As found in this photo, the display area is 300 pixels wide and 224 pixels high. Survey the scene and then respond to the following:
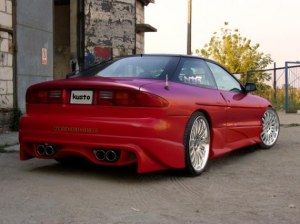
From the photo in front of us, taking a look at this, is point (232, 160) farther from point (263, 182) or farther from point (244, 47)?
point (244, 47)

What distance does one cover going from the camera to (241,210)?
3.99 m

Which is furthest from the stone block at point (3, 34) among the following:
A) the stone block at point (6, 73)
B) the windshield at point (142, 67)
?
the windshield at point (142, 67)

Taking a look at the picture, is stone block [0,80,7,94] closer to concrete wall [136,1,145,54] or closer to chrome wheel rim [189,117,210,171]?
chrome wheel rim [189,117,210,171]

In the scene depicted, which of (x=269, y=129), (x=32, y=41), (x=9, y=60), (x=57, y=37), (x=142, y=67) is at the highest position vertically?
(x=57, y=37)

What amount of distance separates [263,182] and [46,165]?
2472 millimetres

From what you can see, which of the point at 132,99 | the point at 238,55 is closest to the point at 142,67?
the point at 132,99

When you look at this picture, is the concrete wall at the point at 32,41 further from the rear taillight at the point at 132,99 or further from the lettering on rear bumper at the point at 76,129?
the rear taillight at the point at 132,99

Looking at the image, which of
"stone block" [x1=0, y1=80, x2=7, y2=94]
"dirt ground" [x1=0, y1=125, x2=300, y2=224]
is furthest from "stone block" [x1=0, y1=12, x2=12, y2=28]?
"dirt ground" [x1=0, y1=125, x2=300, y2=224]

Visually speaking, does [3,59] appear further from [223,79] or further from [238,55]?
[238,55]

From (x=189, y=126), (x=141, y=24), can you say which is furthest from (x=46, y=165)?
(x=141, y=24)

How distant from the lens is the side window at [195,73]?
550 cm

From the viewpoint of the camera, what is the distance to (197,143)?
545cm

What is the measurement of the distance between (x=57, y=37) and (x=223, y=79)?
29.1 ft

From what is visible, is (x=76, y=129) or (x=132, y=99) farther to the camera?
(x=76, y=129)
